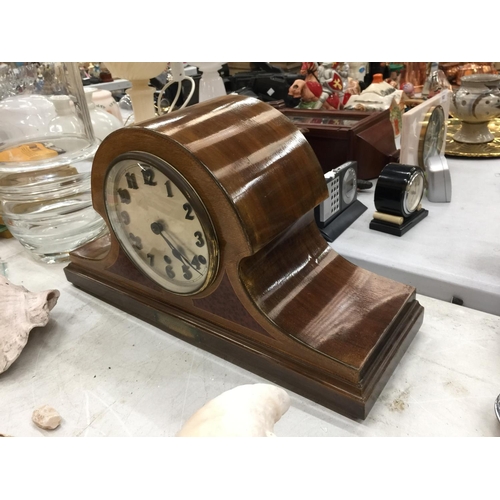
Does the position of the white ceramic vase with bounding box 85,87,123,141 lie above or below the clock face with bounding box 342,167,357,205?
above

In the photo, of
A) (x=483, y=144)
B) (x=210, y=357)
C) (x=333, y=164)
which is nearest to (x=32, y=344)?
(x=210, y=357)

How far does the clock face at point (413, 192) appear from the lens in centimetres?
101

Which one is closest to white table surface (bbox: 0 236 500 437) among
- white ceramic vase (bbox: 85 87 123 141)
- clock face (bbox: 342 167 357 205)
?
clock face (bbox: 342 167 357 205)

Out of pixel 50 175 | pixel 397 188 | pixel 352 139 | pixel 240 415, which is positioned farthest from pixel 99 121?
pixel 240 415

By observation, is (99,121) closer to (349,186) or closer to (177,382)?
(349,186)

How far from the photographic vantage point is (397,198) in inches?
39.6

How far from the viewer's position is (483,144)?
1551mm

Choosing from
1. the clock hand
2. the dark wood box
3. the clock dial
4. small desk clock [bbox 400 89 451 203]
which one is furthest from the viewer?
the dark wood box

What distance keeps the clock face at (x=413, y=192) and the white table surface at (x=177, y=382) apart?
0.28 metres

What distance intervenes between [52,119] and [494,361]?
1.25 metres

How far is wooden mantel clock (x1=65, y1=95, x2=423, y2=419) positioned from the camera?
609 millimetres

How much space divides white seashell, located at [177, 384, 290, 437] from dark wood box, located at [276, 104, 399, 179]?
2.97 feet

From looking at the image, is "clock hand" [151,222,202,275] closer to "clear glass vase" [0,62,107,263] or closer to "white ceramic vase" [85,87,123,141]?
"clear glass vase" [0,62,107,263]

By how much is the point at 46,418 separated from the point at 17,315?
231 mm
